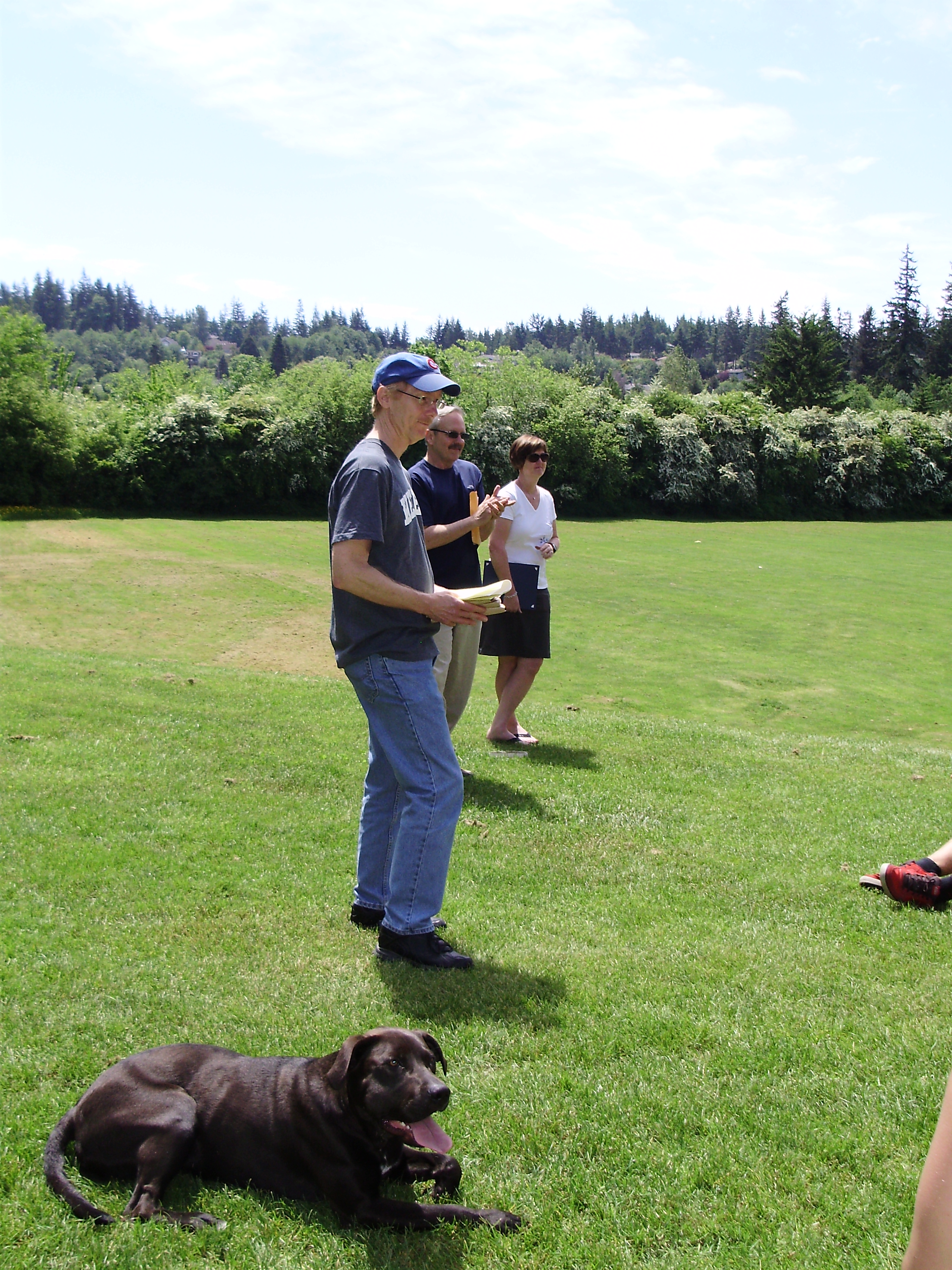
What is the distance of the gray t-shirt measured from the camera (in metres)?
4.30

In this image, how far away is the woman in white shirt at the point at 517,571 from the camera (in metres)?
8.24

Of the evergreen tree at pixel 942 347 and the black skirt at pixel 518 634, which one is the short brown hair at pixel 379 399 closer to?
the black skirt at pixel 518 634

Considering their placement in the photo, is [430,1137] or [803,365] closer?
[430,1137]

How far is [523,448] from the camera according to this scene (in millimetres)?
8211

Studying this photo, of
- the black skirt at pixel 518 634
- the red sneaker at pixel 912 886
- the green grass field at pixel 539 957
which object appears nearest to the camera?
the green grass field at pixel 539 957

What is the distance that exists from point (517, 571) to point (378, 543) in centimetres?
416

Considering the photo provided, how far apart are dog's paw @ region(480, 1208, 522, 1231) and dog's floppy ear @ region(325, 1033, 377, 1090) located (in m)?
0.54

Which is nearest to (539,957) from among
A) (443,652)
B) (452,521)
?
(443,652)

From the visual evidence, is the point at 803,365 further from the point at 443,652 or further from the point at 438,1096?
the point at 438,1096

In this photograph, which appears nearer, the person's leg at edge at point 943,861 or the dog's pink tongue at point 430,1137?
the dog's pink tongue at point 430,1137

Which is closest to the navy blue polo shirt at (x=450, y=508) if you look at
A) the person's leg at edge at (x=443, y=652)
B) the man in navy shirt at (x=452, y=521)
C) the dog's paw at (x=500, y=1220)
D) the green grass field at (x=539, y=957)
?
the man in navy shirt at (x=452, y=521)

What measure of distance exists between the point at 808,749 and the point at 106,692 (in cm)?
680

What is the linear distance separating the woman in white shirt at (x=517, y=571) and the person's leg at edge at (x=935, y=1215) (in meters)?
6.96

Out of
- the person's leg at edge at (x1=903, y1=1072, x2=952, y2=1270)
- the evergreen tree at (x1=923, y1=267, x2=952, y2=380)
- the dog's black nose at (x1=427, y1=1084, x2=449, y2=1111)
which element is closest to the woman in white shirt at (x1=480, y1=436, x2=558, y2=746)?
the dog's black nose at (x1=427, y1=1084, x2=449, y2=1111)
